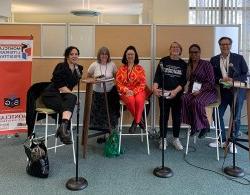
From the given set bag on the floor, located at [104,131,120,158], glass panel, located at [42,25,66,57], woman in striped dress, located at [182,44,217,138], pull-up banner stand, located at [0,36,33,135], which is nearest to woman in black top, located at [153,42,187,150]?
woman in striped dress, located at [182,44,217,138]

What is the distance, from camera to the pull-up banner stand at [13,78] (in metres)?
3.99

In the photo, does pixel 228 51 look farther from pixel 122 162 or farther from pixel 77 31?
pixel 77 31

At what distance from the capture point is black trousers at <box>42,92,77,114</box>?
3.35 meters

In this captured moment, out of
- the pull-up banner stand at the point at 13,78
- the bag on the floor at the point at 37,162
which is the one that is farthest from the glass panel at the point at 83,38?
the bag on the floor at the point at 37,162

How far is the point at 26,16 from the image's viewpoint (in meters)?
12.3

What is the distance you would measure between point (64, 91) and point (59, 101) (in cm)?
17

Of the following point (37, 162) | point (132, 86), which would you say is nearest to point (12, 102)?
point (37, 162)

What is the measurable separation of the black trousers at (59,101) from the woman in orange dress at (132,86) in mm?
676

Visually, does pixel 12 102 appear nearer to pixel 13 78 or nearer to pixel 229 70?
pixel 13 78

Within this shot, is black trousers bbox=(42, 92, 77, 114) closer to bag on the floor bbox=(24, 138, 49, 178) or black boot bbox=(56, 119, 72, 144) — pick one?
black boot bbox=(56, 119, 72, 144)

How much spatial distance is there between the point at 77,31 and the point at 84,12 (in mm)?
2502

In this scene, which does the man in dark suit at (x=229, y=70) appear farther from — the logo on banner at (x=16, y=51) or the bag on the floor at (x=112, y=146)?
the logo on banner at (x=16, y=51)

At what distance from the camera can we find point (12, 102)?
4.09 meters

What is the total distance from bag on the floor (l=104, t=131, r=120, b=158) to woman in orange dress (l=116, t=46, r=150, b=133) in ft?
0.96
